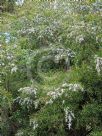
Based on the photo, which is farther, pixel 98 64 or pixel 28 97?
pixel 28 97

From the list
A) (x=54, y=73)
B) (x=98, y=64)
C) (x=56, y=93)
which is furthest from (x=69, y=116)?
(x=54, y=73)

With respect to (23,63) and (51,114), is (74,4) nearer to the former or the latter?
(23,63)

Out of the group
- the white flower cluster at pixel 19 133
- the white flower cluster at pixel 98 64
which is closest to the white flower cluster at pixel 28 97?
the white flower cluster at pixel 19 133

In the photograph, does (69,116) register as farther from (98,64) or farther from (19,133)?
(19,133)

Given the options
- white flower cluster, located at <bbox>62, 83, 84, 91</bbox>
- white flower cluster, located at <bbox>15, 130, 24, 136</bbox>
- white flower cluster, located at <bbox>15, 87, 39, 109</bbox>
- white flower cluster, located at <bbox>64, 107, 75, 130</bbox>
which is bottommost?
white flower cluster, located at <bbox>15, 130, 24, 136</bbox>

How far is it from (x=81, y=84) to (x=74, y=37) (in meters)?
0.69

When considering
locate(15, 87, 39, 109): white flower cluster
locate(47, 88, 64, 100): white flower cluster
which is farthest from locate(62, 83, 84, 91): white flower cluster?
locate(15, 87, 39, 109): white flower cluster

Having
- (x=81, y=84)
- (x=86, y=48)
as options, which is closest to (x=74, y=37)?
(x=86, y=48)

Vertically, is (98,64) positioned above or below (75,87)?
above

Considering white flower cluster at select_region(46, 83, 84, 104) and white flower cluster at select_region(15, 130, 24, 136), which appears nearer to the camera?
white flower cluster at select_region(46, 83, 84, 104)

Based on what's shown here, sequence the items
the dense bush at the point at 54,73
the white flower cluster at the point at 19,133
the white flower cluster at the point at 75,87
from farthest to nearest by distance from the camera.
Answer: the white flower cluster at the point at 19,133
the dense bush at the point at 54,73
the white flower cluster at the point at 75,87

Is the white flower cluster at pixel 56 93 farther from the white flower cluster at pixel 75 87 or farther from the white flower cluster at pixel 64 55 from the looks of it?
the white flower cluster at pixel 64 55

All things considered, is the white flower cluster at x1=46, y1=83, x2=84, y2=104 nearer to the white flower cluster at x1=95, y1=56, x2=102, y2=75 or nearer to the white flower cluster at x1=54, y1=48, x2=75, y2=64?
the white flower cluster at x1=95, y1=56, x2=102, y2=75

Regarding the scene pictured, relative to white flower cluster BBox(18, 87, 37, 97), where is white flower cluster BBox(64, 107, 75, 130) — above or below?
below
